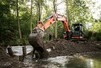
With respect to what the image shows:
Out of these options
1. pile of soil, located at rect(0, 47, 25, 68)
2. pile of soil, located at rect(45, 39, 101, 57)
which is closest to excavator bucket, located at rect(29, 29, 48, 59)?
pile of soil, located at rect(45, 39, 101, 57)

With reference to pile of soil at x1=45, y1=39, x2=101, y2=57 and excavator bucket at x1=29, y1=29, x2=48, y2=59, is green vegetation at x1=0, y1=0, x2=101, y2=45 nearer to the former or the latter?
excavator bucket at x1=29, y1=29, x2=48, y2=59

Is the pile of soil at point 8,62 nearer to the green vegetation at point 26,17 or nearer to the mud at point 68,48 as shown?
the mud at point 68,48

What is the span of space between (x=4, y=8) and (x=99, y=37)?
52.1 ft

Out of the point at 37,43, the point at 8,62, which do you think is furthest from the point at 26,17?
the point at 8,62

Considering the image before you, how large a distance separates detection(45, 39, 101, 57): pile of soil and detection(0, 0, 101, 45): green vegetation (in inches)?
120

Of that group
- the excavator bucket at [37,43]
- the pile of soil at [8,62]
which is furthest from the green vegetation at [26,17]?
the pile of soil at [8,62]

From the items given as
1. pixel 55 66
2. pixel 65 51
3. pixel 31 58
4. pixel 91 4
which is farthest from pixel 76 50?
pixel 91 4

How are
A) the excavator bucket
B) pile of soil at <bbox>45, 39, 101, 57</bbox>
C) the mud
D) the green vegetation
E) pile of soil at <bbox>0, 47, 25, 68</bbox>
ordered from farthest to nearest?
pile of soil at <bbox>45, 39, 101, 57</bbox>, the mud, the green vegetation, the excavator bucket, pile of soil at <bbox>0, 47, 25, 68</bbox>

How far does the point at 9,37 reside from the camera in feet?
57.6

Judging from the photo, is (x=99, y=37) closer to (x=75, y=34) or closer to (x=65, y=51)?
(x=75, y=34)

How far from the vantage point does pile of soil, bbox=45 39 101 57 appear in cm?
2020

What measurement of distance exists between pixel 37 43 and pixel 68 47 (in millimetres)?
5587

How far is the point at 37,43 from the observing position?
1681cm

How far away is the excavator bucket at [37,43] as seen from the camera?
16692 millimetres
